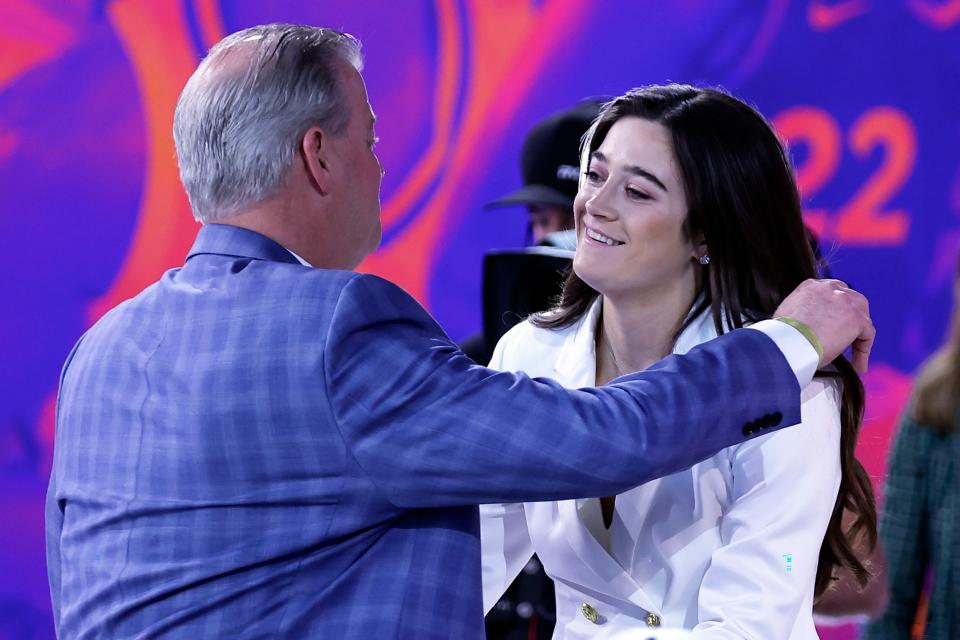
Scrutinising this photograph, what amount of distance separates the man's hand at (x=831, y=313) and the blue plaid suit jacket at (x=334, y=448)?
96 millimetres

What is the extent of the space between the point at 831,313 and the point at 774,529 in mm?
291

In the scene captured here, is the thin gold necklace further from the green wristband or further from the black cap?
the black cap

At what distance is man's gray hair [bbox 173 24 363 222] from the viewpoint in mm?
1385

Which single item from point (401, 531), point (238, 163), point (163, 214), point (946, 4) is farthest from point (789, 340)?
point (163, 214)

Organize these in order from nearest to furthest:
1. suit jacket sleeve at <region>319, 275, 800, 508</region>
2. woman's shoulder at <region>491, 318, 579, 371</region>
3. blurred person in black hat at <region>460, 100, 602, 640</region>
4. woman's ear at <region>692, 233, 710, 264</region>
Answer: suit jacket sleeve at <region>319, 275, 800, 508</region> → woman's ear at <region>692, 233, 710, 264</region> → woman's shoulder at <region>491, 318, 579, 371</region> → blurred person in black hat at <region>460, 100, 602, 640</region>

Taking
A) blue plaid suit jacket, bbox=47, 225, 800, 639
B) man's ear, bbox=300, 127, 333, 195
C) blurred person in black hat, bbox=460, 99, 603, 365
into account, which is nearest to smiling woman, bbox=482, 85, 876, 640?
blue plaid suit jacket, bbox=47, 225, 800, 639

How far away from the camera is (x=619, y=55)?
Answer: 12.0ft

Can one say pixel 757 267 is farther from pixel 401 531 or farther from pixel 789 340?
pixel 401 531

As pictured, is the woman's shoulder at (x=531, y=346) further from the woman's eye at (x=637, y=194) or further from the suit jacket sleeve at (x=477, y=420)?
the suit jacket sleeve at (x=477, y=420)

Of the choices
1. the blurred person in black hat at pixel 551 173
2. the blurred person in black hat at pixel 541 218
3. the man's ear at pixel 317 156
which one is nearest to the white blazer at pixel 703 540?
the man's ear at pixel 317 156

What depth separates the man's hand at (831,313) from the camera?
4.65 ft

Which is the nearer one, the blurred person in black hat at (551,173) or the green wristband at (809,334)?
the green wristband at (809,334)

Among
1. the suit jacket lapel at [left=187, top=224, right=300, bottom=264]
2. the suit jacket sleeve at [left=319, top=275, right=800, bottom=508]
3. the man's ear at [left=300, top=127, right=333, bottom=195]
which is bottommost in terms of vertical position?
the suit jacket sleeve at [left=319, top=275, right=800, bottom=508]

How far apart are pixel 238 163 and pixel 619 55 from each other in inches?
96.5
